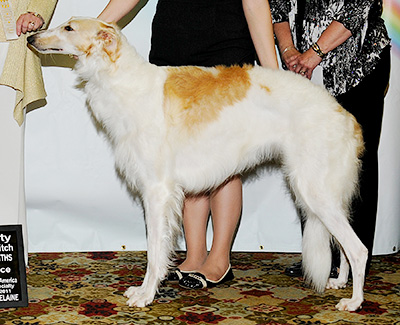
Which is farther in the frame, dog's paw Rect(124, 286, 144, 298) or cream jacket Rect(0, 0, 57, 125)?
cream jacket Rect(0, 0, 57, 125)

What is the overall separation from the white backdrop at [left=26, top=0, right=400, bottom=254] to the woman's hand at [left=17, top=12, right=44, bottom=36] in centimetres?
65

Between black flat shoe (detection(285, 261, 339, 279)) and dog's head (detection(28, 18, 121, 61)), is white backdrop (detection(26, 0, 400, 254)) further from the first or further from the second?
dog's head (detection(28, 18, 121, 61))

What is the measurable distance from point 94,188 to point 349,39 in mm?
1826

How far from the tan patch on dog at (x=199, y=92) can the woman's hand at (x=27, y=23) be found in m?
0.75

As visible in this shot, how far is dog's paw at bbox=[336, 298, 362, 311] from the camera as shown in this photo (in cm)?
287

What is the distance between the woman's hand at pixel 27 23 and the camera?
123 inches

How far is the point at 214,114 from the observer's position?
2947 mm

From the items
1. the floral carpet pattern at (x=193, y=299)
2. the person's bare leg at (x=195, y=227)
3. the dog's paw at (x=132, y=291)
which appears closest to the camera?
the floral carpet pattern at (x=193, y=299)

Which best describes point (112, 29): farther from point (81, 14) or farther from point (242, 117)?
point (81, 14)

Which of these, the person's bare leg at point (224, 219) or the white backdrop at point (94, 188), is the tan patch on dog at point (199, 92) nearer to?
the person's bare leg at point (224, 219)

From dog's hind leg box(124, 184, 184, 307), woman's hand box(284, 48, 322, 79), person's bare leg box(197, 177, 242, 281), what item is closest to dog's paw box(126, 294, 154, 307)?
dog's hind leg box(124, 184, 184, 307)

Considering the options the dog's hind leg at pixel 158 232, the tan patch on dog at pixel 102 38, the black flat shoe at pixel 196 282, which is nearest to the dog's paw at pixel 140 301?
the dog's hind leg at pixel 158 232

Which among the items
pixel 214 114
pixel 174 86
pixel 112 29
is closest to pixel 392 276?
pixel 214 114

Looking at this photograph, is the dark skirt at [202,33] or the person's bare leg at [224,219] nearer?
the dark skirt at [202,33]
